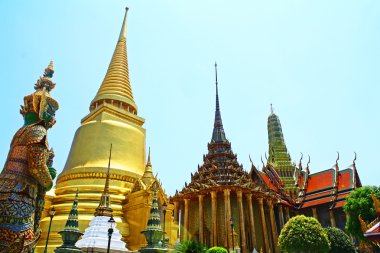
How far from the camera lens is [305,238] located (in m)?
17.3

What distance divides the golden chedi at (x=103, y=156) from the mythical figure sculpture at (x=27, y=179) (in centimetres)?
937

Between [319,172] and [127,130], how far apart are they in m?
21.7

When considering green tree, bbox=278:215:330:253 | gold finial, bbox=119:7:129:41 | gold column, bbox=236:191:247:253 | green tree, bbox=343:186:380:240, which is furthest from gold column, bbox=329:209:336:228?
gold finial, bbox=119:7:129:41

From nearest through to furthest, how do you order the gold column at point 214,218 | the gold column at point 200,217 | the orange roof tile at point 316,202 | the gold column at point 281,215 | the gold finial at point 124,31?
the gold column at point 214,218
the gold column at point 200,217
the gold column at point 281,215
the gold finial at point 124,31
the orange roof tile at point 316,202

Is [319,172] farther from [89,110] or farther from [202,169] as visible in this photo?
[89,110]

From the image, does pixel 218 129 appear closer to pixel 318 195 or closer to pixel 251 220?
pixel 251 220

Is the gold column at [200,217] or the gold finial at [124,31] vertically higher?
the gold finial at [124,31]

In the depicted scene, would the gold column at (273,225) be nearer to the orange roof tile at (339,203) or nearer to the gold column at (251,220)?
the gold column at (251,220)

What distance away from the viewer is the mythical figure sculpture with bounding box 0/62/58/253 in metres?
5.21

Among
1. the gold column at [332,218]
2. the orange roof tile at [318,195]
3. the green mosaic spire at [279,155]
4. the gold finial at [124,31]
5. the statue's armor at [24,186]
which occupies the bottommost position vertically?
the statue's armor at [24,186]

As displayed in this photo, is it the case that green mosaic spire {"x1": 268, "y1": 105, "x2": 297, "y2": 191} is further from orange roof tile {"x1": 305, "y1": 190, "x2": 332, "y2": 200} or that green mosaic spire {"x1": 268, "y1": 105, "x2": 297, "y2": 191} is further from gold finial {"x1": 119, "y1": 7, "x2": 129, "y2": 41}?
gold finial {"x1": 119, "y1": 7, "x2": 129, "y2": 41}

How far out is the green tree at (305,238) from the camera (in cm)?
1709

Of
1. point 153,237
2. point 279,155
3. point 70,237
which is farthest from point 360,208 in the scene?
point 70,237

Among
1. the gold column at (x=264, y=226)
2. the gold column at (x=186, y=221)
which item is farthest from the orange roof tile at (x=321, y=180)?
the gold column at (x=186, y=221)
